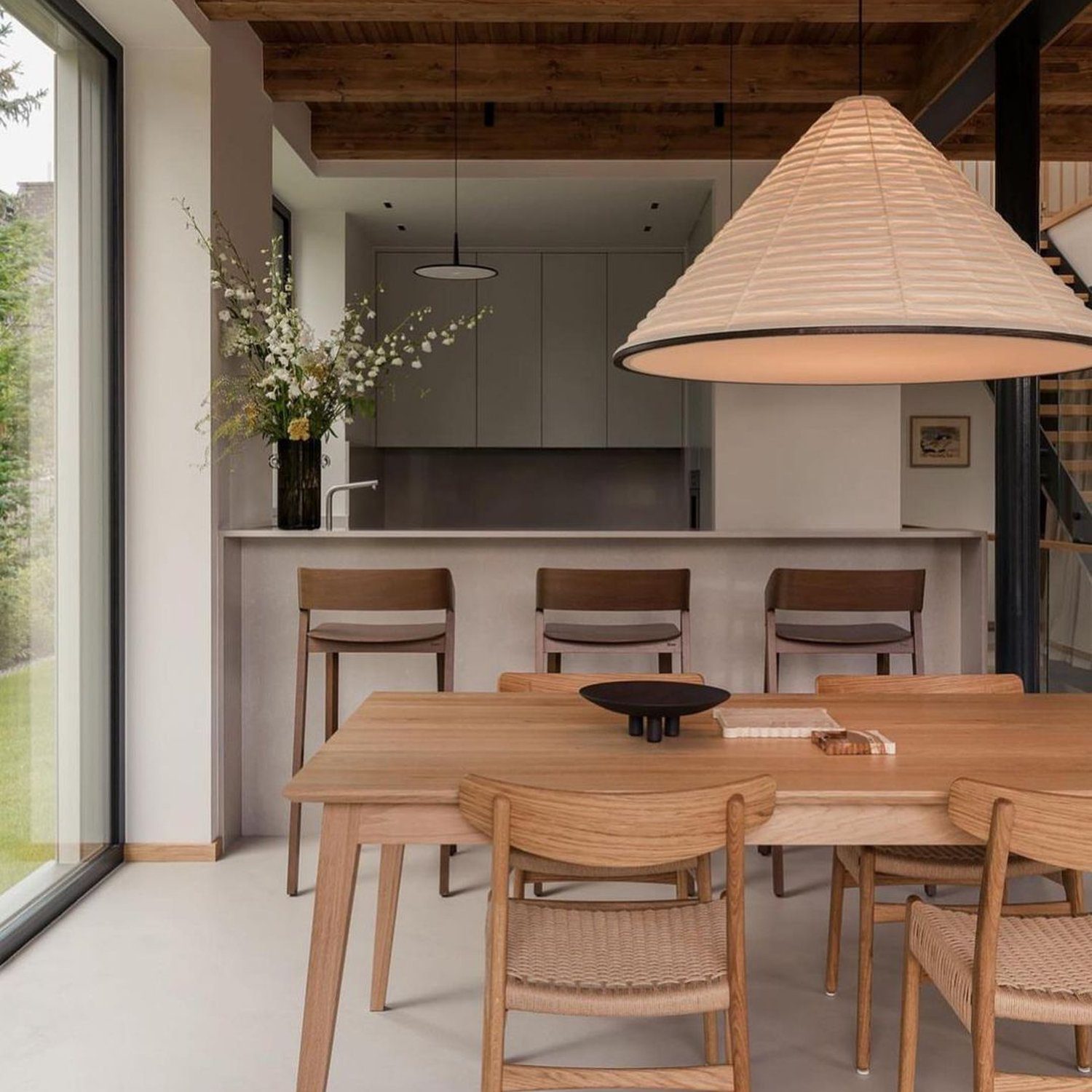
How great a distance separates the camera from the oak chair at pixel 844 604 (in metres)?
3.79

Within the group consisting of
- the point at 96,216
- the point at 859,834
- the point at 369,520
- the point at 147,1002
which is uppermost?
the point at 96,216

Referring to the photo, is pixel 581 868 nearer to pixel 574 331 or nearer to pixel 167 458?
pixel 167 458

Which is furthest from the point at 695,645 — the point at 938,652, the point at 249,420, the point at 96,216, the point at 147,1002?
the point at 96,216

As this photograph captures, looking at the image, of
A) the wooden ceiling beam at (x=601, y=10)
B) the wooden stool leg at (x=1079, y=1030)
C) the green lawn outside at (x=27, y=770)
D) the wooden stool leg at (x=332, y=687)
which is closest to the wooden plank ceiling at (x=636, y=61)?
the wooden ceiling beam at (x=601, y=10)

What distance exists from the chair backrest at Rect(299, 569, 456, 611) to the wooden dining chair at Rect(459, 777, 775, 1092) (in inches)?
74.4

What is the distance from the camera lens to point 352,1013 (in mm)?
2738

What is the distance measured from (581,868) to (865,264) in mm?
1434

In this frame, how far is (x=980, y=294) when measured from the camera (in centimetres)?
162

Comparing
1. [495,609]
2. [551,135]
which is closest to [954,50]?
[551,135]

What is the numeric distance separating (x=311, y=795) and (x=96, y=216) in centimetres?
263

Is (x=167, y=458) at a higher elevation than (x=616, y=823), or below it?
higher

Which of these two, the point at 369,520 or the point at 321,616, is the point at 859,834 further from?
the point at 369,520

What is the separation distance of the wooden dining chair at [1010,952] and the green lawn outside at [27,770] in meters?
2.43

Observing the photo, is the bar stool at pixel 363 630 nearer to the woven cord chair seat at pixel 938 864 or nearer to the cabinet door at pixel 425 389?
the woven cord chair seat at pixel 938 864
